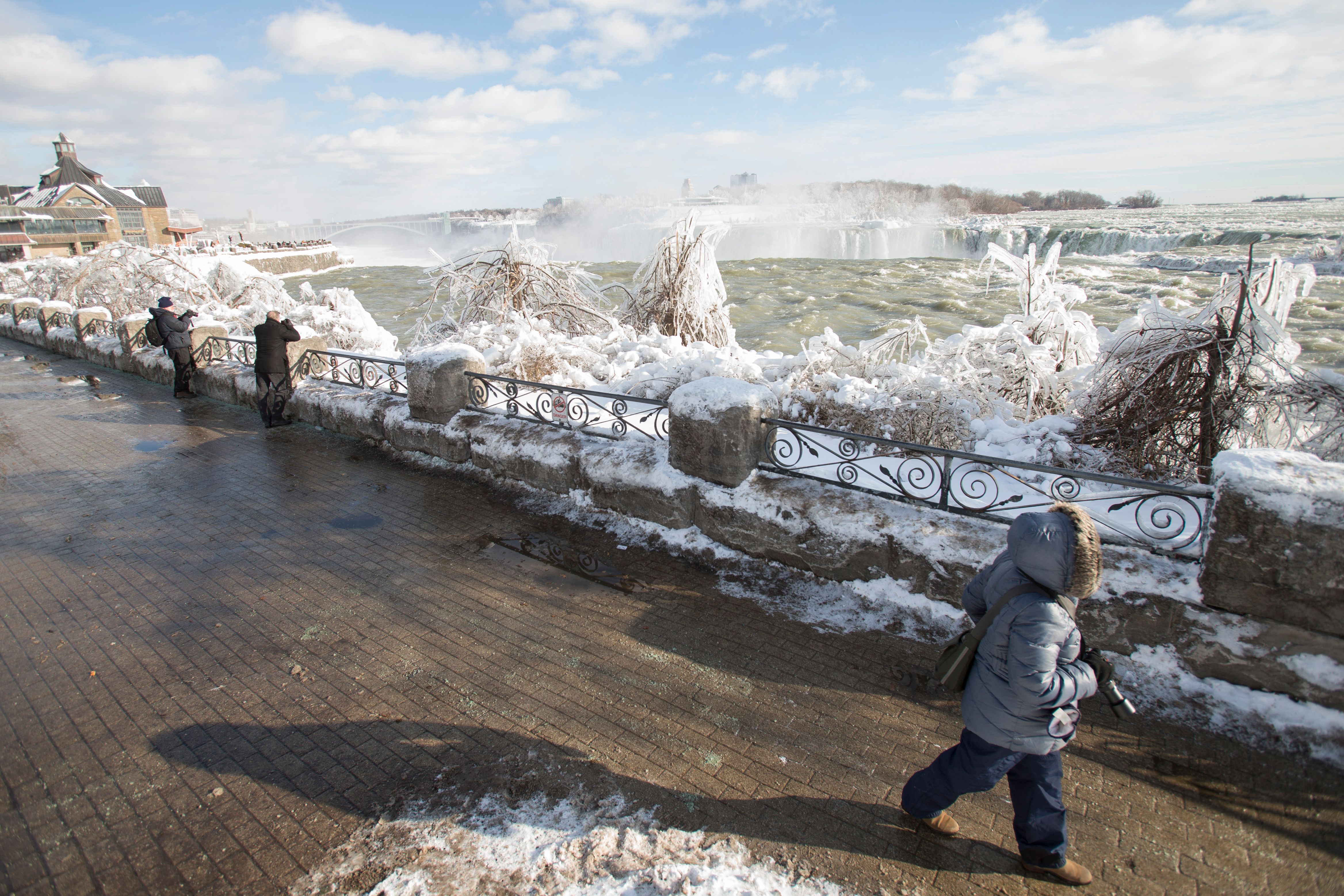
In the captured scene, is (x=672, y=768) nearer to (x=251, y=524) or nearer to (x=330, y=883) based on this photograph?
(x=330, y=883)

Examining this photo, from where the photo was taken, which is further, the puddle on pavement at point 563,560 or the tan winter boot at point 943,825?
the puddle on pavement at point 563,560

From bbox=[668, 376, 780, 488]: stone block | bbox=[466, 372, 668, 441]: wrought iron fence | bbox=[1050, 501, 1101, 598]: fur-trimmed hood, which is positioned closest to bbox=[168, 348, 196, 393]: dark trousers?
bbox=[466, 372, 668, 441]: wrought iron fence

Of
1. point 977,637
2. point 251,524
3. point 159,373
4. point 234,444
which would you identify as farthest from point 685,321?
point 977,637

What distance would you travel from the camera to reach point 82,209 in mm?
70125

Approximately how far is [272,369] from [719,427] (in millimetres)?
6794

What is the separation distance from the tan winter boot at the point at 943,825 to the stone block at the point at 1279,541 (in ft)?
5.93

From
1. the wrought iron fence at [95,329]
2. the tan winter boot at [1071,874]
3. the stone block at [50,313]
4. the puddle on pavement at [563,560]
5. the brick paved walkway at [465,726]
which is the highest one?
the stone block at [50,313]

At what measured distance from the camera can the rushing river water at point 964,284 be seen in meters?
20.1

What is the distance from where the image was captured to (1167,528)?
3678 millimetres

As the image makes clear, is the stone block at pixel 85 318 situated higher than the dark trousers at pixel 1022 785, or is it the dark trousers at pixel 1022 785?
the stone block at pixel 85 318

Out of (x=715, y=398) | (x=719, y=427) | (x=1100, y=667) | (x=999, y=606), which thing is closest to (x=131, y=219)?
(x=715, y=398)

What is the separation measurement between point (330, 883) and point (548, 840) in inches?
31.7

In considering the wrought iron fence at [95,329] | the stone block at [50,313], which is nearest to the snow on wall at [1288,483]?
the wrought iron fence at [95,329]

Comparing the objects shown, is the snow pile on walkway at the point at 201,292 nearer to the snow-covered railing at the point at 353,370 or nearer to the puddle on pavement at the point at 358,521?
the snow-covered railing at the point at 353,370
